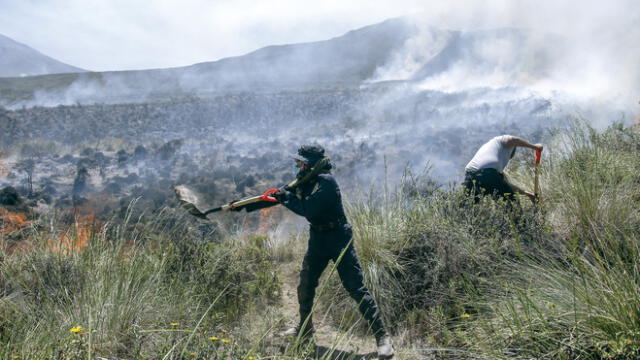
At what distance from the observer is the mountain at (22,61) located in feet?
293

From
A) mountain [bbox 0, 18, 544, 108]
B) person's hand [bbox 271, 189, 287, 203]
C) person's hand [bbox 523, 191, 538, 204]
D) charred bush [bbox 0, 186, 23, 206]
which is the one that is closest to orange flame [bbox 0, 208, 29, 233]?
charred bush [bbox 0, 186, 23, 206]

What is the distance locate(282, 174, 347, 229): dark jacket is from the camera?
3809 millimetres

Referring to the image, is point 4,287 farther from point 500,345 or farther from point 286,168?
point 286,168

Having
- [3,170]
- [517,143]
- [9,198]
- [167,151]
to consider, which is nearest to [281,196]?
[517,143]

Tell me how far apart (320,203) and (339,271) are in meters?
0.56

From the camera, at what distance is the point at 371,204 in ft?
17.8

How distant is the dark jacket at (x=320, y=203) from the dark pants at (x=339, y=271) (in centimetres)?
10

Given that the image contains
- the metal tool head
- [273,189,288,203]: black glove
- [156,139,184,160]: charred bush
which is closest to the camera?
[273,189,288,203]: black glove

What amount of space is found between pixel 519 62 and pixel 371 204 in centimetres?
3936

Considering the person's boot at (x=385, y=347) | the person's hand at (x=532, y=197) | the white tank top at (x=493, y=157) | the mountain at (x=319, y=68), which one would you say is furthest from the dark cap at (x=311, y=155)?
the mountain at (x=319, y=68)

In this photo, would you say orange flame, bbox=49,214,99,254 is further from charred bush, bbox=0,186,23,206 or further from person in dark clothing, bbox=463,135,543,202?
charred bush, bbox=0,186,23,206

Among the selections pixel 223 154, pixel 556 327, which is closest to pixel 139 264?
pixel 556 327

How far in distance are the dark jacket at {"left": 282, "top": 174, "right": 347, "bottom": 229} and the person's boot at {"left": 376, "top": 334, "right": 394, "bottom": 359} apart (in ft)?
3.04

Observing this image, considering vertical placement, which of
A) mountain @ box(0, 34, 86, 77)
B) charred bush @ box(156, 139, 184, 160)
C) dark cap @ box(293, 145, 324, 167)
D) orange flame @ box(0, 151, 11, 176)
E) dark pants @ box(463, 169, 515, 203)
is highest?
mountain @ box(0, 34, 86, 77)
